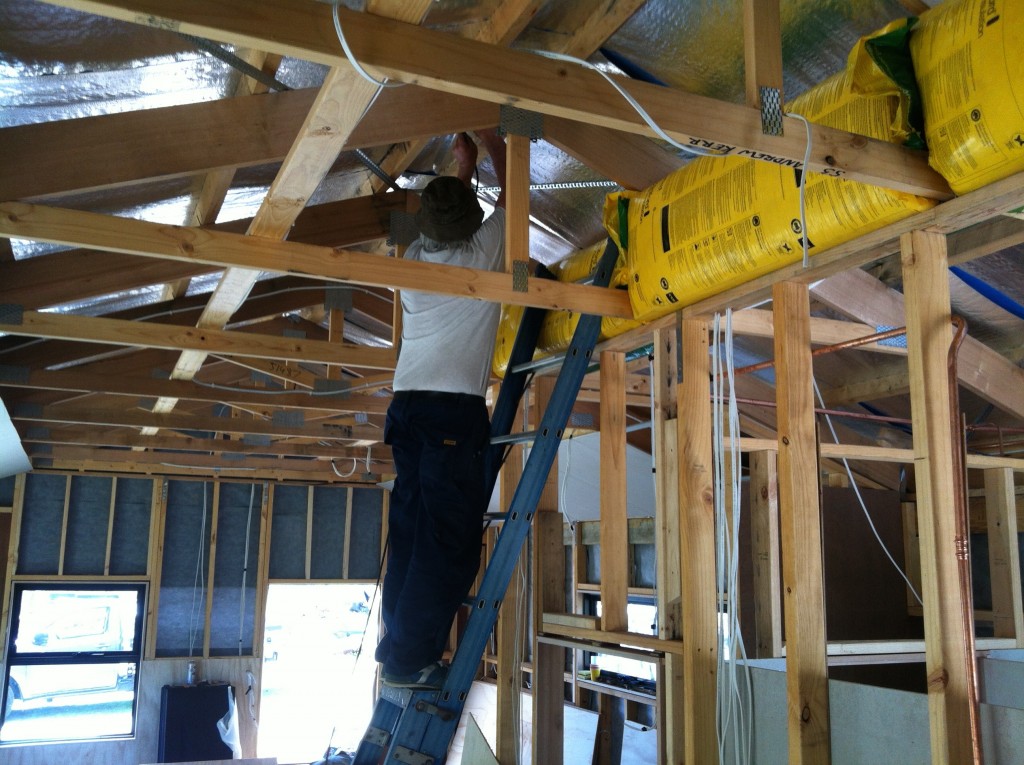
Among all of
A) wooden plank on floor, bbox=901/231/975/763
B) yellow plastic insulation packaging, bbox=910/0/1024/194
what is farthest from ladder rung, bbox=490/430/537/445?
yellow plastic insulation packaging, bbox=910/0/1024/194

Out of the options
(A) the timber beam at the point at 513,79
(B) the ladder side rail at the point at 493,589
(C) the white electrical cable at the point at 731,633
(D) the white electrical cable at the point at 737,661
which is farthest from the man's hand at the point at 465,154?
(A) the timber beam at the point at 513,79

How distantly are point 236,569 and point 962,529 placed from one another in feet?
29.5

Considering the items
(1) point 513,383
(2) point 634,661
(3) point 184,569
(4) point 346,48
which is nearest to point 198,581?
(3) point 184,569

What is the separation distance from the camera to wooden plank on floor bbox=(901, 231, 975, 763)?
177 centimetres

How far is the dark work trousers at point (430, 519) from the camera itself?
2.85 m

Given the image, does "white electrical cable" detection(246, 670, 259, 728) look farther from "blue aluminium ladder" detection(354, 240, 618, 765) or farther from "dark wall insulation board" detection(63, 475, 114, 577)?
"blue aluminium ladder" detection(354, 240, 618, 765)

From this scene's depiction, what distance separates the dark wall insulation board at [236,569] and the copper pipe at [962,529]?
8.91 metres

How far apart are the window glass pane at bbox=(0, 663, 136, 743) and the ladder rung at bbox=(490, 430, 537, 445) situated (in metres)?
7.48

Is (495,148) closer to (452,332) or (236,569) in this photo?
(452,332)

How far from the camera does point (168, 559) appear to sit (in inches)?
372

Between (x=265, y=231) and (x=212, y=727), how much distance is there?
25.6 ft

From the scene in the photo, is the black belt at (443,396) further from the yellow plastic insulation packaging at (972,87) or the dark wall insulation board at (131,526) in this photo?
the dark wall insulation board at (131,526)

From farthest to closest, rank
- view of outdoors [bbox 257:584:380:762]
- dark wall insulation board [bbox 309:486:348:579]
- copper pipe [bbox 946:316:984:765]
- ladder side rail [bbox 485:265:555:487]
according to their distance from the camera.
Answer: dark wall insulation board [bbox 309:486:348:579]
view of outdoors [bbox 257:584:380:762]
ladder side rail [bbox 485:265:555:487]
copper pipe [bbox 946:316:984:765]

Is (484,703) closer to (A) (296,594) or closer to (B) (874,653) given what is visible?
(A) (296,594)
